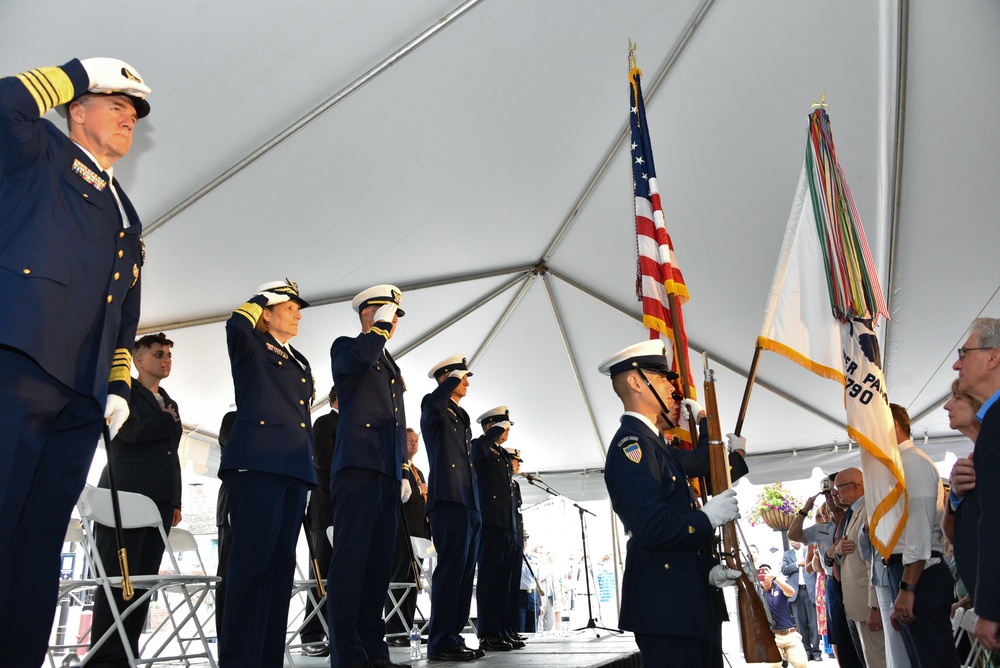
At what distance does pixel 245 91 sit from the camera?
4281 millimetres

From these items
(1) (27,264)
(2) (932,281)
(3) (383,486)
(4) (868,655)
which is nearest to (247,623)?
(3) (383,486)

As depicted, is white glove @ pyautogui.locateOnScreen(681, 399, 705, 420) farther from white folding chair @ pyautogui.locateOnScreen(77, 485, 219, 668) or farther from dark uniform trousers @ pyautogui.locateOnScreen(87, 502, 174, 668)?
dark uniform trousers @ pyautogui.locateOnScreen(87, 502, 174, 668)

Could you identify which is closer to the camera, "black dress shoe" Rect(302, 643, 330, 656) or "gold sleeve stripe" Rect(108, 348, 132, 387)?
"gold sleeve stripe" Rect(108, 348, 132, 387)

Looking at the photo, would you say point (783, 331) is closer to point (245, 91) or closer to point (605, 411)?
point (245, 91)

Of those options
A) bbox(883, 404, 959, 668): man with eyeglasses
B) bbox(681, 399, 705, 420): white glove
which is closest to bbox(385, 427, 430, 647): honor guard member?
bbox(681, 399, 705, 420): white glove

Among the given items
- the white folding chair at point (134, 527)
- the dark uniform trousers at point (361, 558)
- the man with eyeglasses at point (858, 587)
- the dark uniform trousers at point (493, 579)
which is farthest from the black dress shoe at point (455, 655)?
the man with eyeglasses at point (858, 587)

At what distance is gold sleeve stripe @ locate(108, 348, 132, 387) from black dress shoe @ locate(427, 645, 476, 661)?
2.67 meters

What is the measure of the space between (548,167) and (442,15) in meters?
1.84

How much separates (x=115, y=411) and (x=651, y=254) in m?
3.27

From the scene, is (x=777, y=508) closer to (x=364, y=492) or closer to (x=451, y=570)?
(x=451, y=570)

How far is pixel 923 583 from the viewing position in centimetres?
382

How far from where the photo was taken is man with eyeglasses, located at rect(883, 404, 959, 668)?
12.2 ft

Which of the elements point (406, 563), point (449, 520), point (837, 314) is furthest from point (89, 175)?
point (406, 563)

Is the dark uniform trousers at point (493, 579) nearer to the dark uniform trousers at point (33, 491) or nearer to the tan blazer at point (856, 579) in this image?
the tan blazer at point (856, 579)
